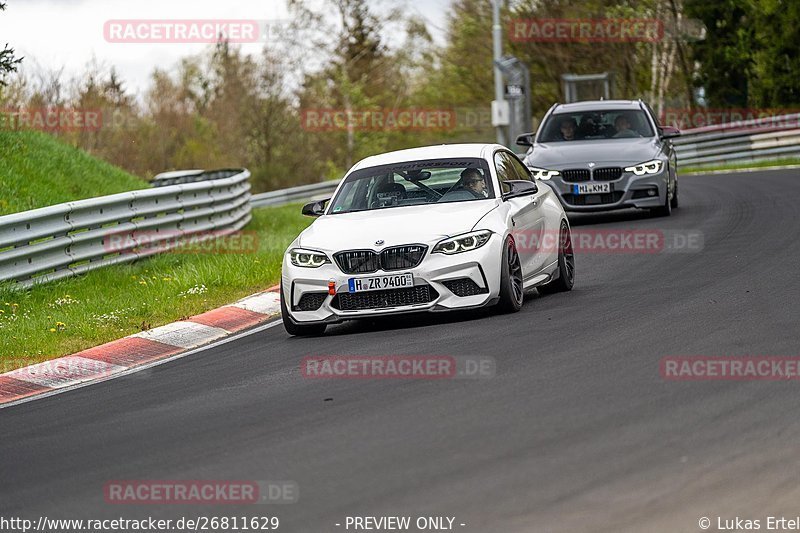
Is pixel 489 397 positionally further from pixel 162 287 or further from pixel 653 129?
pixel 653 129

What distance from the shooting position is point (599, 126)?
1997cm

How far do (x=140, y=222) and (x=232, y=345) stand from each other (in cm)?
669

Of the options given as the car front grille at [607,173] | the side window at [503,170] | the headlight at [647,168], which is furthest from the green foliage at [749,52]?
the side window at [503,170]

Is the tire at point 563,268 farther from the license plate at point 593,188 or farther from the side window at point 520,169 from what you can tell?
the license plate at point 593,188

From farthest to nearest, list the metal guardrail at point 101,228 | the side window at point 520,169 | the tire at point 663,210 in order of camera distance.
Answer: the tire at point 663,210 → the metal guardrail at point 101,228 → the side window at point 520,169

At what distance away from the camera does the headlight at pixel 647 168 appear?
739 inches

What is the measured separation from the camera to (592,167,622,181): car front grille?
61.4 feet

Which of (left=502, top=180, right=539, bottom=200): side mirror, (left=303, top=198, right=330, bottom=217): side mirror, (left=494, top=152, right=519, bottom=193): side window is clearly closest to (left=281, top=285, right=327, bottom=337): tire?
(left=303, top=198, right=330, bottom=217): side mirror

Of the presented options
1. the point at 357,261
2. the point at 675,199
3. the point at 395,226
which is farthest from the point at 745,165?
the point at 357,261

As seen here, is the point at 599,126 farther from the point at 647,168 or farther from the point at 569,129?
the point at 647,168

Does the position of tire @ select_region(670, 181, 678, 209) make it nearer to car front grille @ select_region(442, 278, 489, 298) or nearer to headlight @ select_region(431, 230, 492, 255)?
headlight @ select_region(431, 230, 492, 255)

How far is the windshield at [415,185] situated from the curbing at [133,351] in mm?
1570

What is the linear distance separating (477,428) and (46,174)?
55.0ft

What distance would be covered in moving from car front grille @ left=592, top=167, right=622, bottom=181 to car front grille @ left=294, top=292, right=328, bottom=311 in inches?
341
